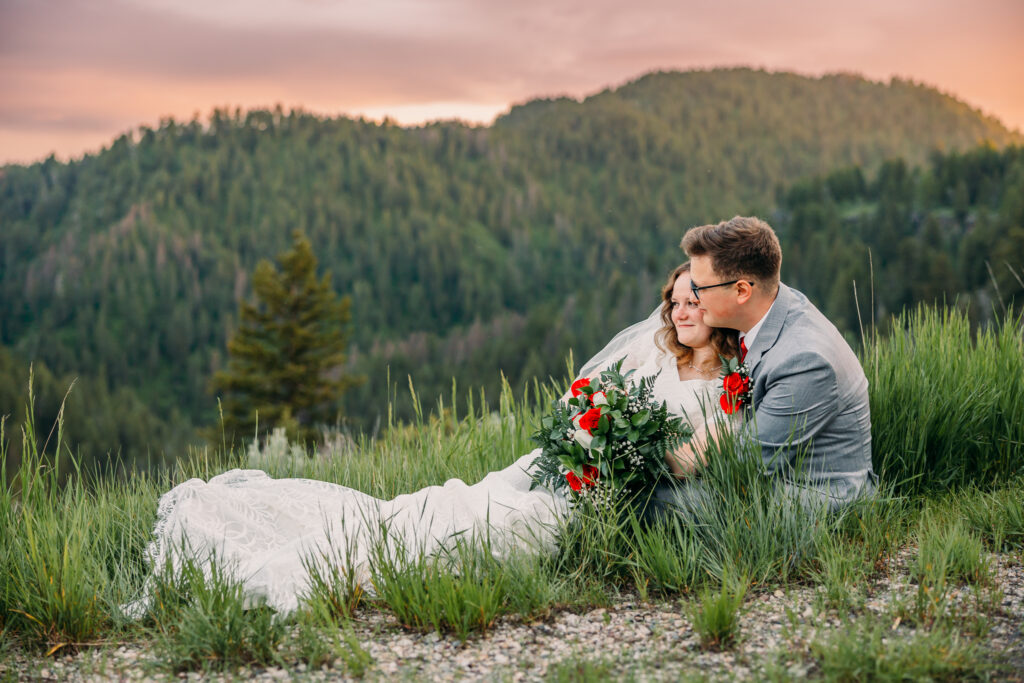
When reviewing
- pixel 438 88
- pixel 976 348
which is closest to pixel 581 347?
pixel 438 88

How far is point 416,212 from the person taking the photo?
153m

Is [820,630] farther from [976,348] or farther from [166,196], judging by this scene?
[166,196]

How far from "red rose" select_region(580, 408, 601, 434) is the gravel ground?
728mm

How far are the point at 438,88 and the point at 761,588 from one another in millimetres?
143301

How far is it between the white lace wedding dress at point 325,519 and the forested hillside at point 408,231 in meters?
61.2

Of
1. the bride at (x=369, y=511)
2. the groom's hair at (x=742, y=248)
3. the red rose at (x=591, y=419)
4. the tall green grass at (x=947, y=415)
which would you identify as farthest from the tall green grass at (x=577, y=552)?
the groom's hair at (x=742, y=248)

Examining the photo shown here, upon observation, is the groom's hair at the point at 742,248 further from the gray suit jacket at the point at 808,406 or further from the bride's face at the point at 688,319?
the bride's face at the point at 688,319

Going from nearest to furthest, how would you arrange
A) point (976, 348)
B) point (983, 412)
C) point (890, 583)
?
point (890, 583), point (983, 412), point (976, 348)

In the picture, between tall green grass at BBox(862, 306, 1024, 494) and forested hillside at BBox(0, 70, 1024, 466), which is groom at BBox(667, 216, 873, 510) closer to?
tall green grass at BBox(862, 306, 1024, 494)

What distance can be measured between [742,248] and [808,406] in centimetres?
73

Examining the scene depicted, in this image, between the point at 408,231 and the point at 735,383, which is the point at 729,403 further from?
the point at 408,231

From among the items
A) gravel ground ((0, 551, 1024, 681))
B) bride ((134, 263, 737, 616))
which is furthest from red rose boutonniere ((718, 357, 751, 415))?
gravel ground ((0, 551, 1024, 681))

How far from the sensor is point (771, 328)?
3.50m

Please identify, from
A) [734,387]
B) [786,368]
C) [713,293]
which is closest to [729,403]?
[734,387]
